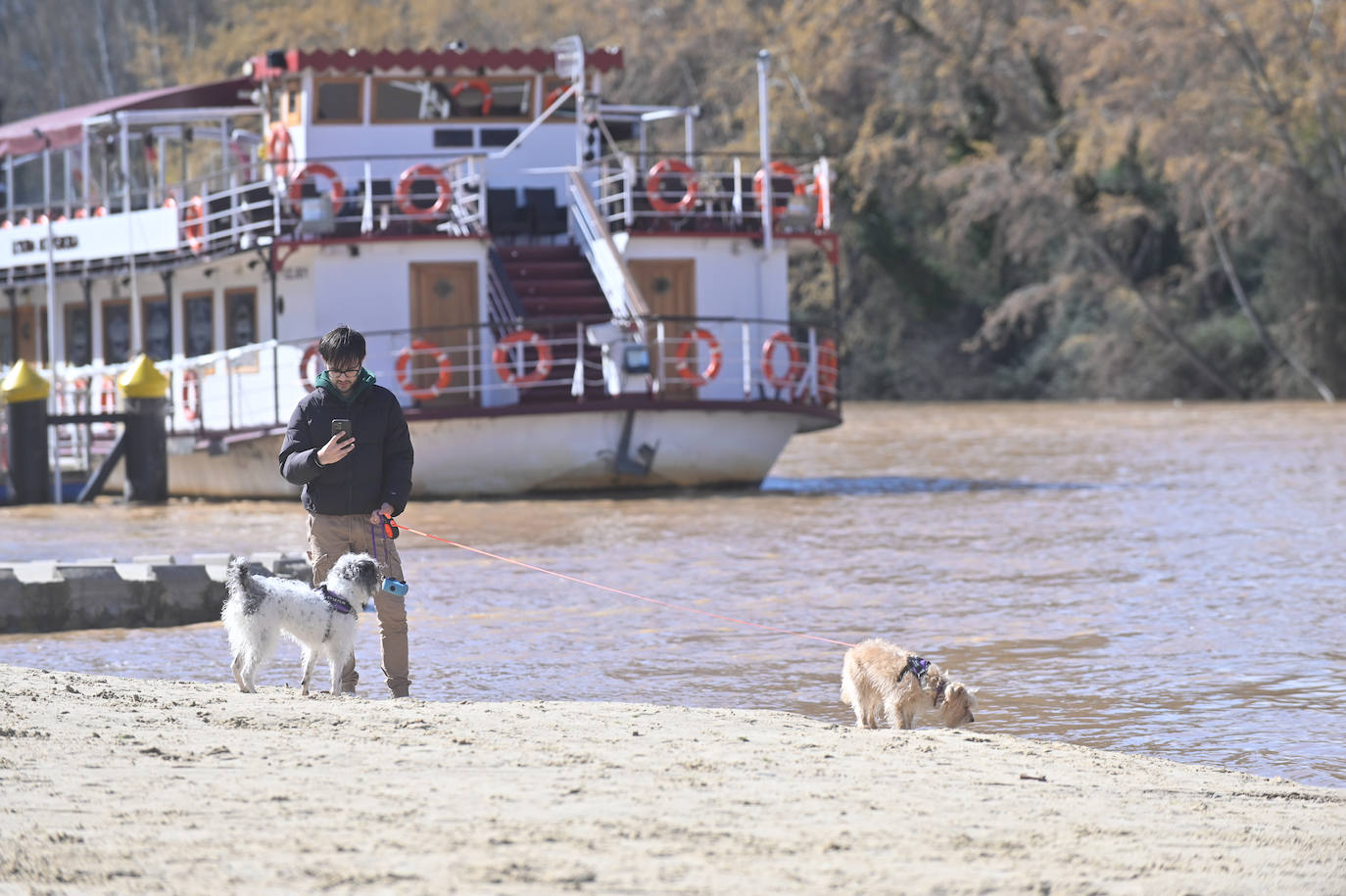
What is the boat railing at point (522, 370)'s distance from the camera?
1931 cm

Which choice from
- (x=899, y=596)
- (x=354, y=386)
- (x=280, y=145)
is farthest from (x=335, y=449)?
(x=280, y=145)

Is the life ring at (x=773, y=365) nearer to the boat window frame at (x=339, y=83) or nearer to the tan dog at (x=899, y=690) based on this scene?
the boat window frame at (x=339, y=83)

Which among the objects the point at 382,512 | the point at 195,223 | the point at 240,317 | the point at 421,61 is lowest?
the point at 382,512

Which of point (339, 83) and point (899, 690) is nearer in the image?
point (899, 690)

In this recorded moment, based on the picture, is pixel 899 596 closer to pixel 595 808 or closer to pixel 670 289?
pixel 595 808

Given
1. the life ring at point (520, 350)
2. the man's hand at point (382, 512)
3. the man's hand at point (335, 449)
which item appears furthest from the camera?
the life ring at point (520, 350)

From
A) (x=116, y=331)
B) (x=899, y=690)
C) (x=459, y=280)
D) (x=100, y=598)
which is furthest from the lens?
(x=116, y=331)

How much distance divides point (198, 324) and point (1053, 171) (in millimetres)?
23591

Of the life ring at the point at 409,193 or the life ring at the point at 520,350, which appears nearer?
the life ring at the point at 520,350

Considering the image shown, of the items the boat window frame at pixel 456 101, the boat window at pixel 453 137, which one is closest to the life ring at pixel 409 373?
the boat window at pixel 453 137

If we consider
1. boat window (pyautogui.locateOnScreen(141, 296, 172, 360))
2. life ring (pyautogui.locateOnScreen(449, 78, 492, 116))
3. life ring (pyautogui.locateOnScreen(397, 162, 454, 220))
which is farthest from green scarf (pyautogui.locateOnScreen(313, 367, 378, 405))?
boat window (pyautogui.locateOnScreen(141, 296, 172, 360))

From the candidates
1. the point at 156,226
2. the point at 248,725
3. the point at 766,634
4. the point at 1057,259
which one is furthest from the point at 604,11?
the point at 248,725

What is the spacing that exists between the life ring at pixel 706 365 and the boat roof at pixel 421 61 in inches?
149

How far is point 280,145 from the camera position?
2277 cm
